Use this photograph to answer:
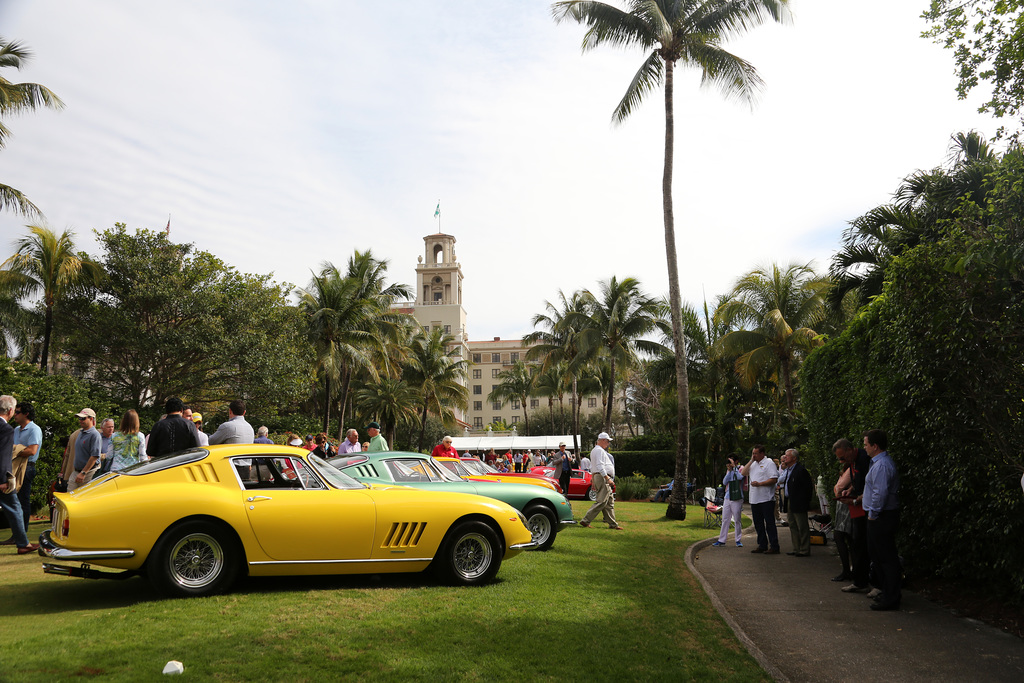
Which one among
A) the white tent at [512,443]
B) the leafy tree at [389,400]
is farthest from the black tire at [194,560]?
the leafy tree at [389,400]

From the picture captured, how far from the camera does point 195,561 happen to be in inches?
261

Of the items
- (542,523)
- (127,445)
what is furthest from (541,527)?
(127,445)

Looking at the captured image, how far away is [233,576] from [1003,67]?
9.77 metres

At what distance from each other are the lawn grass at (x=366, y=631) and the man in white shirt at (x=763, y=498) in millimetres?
4611

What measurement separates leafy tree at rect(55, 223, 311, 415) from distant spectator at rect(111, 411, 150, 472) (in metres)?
21.1

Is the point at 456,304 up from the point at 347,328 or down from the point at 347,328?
up

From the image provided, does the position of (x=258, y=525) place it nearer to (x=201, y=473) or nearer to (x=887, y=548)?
(x=201, y=473)

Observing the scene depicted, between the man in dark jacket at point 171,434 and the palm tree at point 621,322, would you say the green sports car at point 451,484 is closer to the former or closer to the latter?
the man in dark jacket at point 171,434

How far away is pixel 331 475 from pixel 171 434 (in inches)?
107

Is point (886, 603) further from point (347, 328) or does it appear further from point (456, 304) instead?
point (456, 304)

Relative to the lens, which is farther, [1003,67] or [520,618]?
[1003,67]

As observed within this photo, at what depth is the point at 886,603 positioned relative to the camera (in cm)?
802

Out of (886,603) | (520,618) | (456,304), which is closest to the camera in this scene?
(520,618)

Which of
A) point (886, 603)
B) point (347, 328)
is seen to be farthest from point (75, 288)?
point (886, 603)
